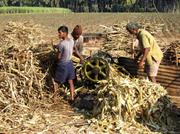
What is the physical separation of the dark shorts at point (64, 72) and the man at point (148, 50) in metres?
1.30

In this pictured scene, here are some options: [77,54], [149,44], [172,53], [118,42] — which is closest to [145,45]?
[149,44]

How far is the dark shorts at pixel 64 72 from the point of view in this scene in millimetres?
8570

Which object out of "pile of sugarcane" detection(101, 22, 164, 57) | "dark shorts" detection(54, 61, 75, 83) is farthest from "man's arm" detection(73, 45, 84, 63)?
"pile of sugarcane" detection(101, 22, 164, 57)

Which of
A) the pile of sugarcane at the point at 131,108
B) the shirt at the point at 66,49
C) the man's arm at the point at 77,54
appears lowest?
the pile of sugarcane at the point at 131,108

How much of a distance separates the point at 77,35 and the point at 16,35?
9.82 feet

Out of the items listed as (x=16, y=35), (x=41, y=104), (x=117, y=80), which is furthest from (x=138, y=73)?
(x=16, y=35)

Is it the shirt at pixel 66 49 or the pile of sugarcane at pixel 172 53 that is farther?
→ the pile of sugarcane at pixel 172 53

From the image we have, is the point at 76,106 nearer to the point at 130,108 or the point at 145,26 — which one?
the point at 130,108

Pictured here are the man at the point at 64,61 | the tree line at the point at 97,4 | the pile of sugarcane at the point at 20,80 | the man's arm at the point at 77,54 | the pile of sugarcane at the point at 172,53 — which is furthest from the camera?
the tree line at the point at 97,4

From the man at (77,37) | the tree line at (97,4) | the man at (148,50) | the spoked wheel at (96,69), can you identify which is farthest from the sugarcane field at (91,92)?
the tree line at (97,4)

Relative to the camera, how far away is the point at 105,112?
24.6 ft

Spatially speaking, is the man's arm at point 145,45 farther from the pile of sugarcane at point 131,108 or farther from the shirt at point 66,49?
the shirt at point 66,49

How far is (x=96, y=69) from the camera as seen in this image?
8805 millimetres

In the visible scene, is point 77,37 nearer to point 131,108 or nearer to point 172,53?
point 172,53
